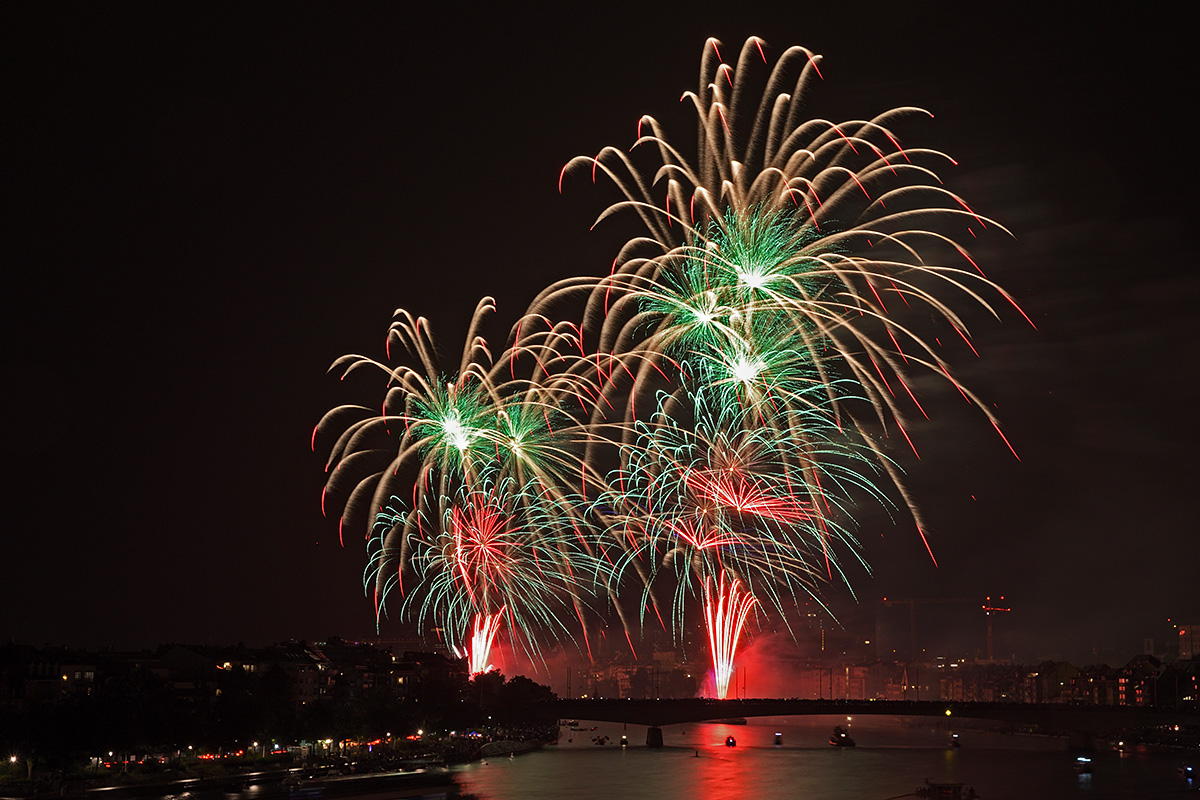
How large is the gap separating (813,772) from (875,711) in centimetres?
2588

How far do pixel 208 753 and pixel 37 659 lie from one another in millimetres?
20091

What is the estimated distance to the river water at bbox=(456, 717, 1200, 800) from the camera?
75.9m

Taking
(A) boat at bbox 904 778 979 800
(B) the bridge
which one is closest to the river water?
(A) boat at bbox 904 778 979 800

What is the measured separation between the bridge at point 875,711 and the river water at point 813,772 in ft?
11.4

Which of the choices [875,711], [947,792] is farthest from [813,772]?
[875,711]

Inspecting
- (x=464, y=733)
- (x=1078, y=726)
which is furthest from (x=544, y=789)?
(x=1078, y=726)

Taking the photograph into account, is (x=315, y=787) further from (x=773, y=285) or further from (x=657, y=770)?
(x=773, y=285)

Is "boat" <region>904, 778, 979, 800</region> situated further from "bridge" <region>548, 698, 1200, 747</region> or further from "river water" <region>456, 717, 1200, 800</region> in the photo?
"bridge" <region>548, 698, 1200, 747</region>

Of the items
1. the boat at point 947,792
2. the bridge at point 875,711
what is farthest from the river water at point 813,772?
the bridge at point 875,711

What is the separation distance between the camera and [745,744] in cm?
13638

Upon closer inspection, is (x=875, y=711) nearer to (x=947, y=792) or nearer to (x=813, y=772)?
(x=813, y=772)

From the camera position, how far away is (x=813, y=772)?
305ft

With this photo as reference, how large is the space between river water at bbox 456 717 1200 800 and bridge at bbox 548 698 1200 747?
3465 mm

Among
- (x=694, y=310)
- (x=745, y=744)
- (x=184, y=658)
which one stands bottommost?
(x=745, y=744)
